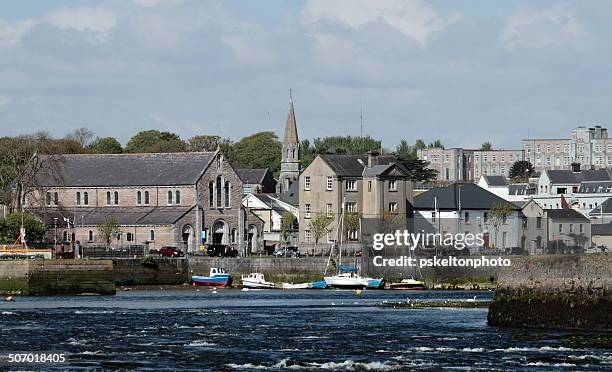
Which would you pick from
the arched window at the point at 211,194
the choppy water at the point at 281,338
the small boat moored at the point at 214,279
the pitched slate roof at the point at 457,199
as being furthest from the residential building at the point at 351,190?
the choppy water at the point at 281,338

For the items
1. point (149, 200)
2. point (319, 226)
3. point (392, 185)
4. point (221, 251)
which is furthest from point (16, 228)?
point (392, 185)

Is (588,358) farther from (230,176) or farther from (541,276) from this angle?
(230,176)

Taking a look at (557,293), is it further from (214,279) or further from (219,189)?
(219,189)

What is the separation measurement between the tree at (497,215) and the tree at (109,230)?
36.7 metres

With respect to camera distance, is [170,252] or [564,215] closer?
[170,252]

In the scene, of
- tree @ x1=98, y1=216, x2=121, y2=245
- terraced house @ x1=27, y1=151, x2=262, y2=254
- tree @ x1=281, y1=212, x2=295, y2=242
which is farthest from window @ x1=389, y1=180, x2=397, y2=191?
tree @ x1=98, y1=216, x2=121, y2=245

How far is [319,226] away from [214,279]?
24219 millimetres

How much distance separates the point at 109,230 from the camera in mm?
136500

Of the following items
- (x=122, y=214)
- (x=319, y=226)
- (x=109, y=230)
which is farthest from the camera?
(x=319, y=226)

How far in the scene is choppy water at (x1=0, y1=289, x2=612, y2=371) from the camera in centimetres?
4969

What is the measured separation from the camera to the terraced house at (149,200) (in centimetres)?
13838

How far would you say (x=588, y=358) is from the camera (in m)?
49.0

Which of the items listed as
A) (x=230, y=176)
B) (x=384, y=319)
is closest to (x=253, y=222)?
(x=230, y=176)

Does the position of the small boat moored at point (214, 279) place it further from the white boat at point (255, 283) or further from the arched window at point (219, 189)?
the arched window at point (219, 189)
